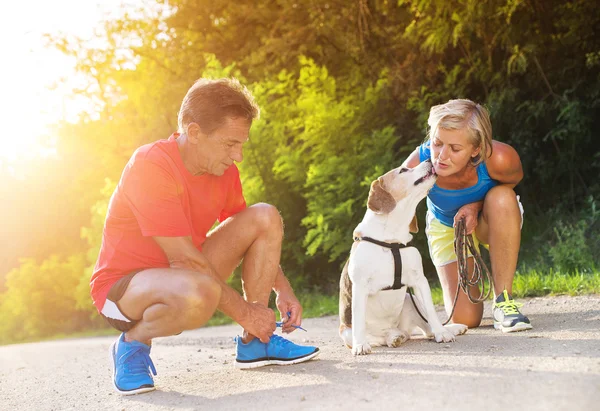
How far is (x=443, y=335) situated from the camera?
15.2ft

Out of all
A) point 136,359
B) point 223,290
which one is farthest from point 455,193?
point 136,359

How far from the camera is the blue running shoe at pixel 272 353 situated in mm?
4398

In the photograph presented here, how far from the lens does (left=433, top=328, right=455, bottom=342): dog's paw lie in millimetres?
4625

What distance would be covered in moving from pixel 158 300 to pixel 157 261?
34cm

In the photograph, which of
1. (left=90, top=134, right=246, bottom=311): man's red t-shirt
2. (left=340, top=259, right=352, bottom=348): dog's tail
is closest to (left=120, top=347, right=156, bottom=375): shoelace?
(left=90, top=134, right=246, bottom=311): man's red t-shirt

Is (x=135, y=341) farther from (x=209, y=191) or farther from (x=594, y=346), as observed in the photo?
(x=594, y=346)

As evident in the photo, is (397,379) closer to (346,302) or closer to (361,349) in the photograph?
(361,349)

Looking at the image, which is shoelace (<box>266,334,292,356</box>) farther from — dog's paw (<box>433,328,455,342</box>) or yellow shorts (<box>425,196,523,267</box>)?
yellow shorts (<box>425,196,523,267</box>)

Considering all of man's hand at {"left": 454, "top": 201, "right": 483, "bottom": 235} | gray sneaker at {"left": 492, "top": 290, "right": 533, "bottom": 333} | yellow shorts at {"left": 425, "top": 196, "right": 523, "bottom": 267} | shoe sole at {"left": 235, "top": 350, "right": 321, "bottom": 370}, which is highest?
man's hand at {"left": 454, "top": 201, "right": 483, "bottom": 235}

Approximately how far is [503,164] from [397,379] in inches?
88.7

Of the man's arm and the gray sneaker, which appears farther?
the gray sneaker

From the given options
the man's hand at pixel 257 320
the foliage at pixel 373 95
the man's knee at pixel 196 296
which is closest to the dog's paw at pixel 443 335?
the man's hand at pixel 257 320

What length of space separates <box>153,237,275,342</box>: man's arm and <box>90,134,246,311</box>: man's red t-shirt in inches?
2.6

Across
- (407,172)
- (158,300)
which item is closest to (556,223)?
(407,172)
